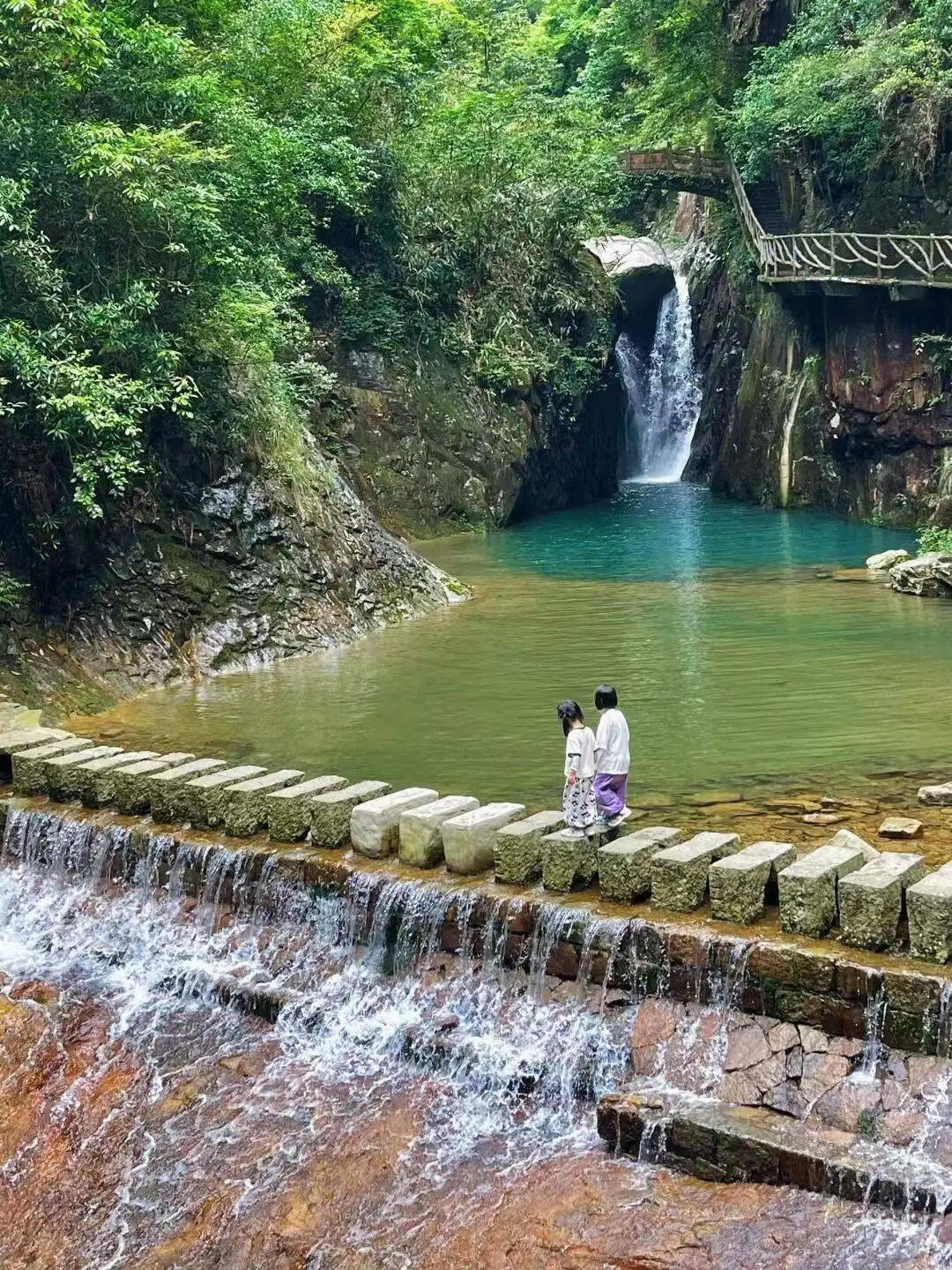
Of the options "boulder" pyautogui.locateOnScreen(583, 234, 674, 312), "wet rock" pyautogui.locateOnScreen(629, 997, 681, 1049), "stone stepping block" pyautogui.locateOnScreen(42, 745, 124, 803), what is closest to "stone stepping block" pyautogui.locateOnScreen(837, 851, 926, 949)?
"wet rock" pyautogui.locateOnScreen(629, 997, 681, 1049)

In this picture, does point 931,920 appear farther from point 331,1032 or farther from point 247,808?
point 247,808

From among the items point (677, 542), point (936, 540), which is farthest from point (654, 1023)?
point (677, 542)

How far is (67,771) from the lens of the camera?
9.48 meters

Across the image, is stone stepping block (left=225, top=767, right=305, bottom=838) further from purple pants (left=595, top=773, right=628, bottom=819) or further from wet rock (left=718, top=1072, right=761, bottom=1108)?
wet rock (left=718, top=1072, right=761, bottom=1108)

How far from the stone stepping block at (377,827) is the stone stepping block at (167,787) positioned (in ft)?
5.40

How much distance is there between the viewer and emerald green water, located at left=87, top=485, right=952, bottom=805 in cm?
1003

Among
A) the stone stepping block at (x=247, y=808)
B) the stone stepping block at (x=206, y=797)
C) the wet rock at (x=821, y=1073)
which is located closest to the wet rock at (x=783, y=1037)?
the wet rock at (x=821, y=1073)

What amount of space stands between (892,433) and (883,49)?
25.5ft

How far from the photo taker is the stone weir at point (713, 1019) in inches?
207

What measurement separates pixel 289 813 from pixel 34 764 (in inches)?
106

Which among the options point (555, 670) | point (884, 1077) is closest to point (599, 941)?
point (884, 1077)

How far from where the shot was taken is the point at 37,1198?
6074 mm

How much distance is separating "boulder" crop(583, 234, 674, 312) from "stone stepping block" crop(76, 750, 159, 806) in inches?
1052

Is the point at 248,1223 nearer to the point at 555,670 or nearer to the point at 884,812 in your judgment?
the point at 884,812
